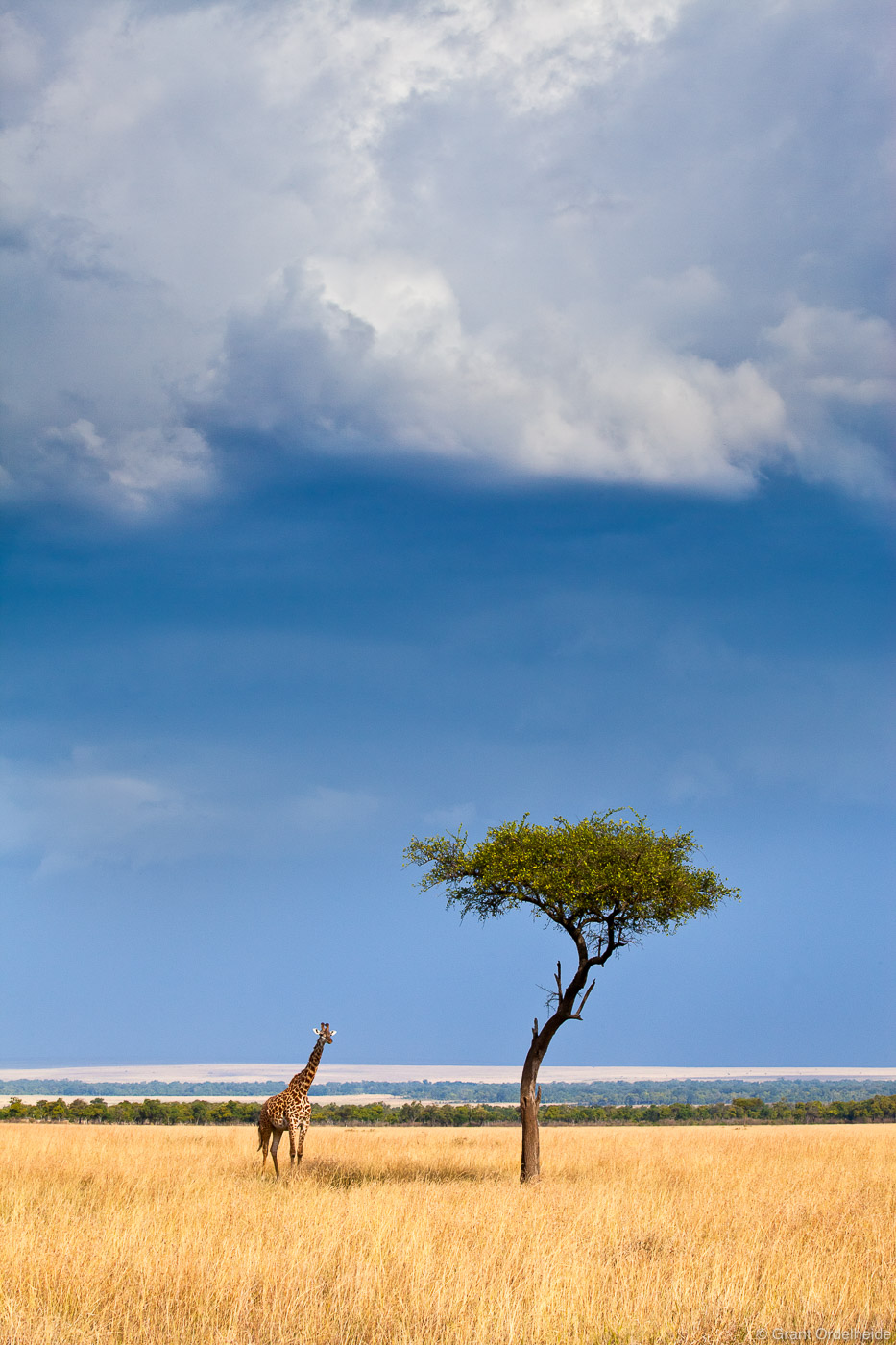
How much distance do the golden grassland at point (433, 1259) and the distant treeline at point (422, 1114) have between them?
4121 centimetres

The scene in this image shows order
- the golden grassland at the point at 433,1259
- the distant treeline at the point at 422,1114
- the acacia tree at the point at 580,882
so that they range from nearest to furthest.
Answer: the golden grassland at the point at 433,1259, the acacia tree at the point at 580,882, the distant treeline at the point at 422,1114

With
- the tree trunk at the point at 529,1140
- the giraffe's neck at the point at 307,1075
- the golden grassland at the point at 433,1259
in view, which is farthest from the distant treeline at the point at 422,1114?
the golden grassland at the point at 433,1259

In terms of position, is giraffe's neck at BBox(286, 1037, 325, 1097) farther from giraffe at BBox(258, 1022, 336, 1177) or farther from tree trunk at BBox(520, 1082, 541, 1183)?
tree trunk at BBox(520, 1082, 541, 1183)

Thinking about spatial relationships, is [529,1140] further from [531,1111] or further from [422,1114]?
[422,1114]

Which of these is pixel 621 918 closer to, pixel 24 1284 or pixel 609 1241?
pixel 609 1241

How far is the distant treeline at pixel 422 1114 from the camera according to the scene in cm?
6425

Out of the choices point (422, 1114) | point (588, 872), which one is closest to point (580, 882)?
point (588, 872)

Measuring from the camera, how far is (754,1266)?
41.4ft

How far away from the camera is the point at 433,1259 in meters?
12.7

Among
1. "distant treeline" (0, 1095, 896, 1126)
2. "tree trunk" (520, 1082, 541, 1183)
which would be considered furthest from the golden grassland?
"distant treeline" (0, 1095, 896, 1126)

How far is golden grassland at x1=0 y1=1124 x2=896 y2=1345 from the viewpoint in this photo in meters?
→ 10.2

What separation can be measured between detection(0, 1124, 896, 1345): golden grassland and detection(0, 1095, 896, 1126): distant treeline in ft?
135

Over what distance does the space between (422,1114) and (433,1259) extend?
6540cm

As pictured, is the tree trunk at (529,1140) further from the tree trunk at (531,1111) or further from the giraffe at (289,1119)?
the giraffe at (289,1119)
